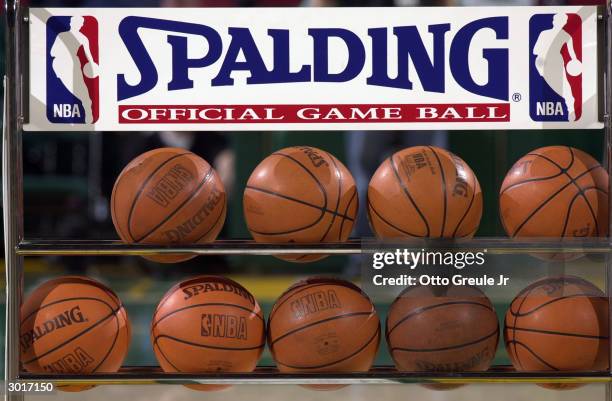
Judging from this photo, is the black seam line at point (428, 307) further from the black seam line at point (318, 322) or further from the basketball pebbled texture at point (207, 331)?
the basketball pebbled texture at point (207, 331)

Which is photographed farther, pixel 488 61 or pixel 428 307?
pixel 488 61

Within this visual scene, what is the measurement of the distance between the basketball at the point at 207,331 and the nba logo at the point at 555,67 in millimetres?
999

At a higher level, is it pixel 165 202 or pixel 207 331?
pixel 165 202

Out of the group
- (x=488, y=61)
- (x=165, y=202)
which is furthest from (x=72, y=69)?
(x=488, y=61)

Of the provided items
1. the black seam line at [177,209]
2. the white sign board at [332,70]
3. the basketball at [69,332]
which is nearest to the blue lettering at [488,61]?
the white sign board at [332,70]

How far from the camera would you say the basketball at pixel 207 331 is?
2.11 meters

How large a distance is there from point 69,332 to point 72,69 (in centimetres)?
73

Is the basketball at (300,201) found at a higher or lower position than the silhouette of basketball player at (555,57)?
lower

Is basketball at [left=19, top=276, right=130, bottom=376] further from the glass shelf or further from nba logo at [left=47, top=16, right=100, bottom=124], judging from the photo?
nba logo at [left=47, top=16, right=100, bottom=124]

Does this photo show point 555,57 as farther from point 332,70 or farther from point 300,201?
point 300,201

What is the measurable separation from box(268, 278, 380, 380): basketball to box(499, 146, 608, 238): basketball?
19.3 inches

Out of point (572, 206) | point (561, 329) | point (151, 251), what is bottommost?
point (561, 329)

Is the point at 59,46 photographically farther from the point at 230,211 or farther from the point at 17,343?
the point at 230,211

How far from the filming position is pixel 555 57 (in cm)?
226
